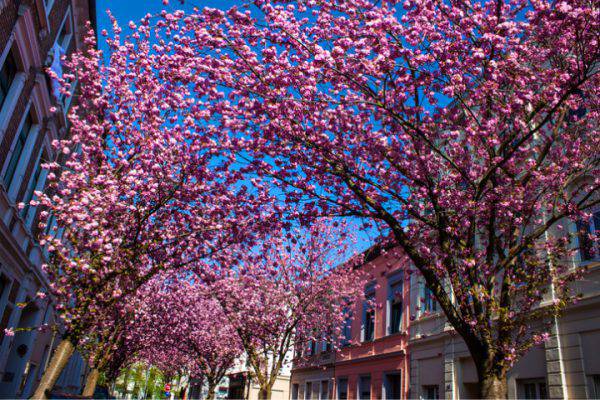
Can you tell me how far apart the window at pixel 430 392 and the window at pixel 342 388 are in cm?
762

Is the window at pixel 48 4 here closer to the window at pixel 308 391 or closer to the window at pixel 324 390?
the window at pixel 324 390

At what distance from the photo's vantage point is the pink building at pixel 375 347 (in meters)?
19.4

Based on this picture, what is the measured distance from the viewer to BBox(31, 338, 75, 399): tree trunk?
865 cm

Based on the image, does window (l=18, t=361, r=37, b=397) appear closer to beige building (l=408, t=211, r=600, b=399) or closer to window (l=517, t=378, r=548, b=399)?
beige building (l=408, t=211, r=600, b=399)

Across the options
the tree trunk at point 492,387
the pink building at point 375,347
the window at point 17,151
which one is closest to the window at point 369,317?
the pink building at point 375,347

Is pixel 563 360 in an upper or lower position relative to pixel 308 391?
upper

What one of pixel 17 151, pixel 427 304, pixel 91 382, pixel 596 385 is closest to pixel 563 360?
pixel 596 385

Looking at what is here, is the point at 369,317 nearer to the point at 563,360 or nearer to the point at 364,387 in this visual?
the point at 364,387

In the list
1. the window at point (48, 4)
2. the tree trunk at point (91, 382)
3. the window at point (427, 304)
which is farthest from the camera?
the tree trunk at point (91, 382)

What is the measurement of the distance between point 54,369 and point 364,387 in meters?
16.2

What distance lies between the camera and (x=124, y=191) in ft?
32.6

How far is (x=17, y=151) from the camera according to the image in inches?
508

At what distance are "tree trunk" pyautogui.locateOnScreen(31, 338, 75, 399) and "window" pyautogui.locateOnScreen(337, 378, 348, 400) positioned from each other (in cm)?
1759

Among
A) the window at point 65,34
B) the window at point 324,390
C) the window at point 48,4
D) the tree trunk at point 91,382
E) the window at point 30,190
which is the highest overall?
the window at point 65,34
